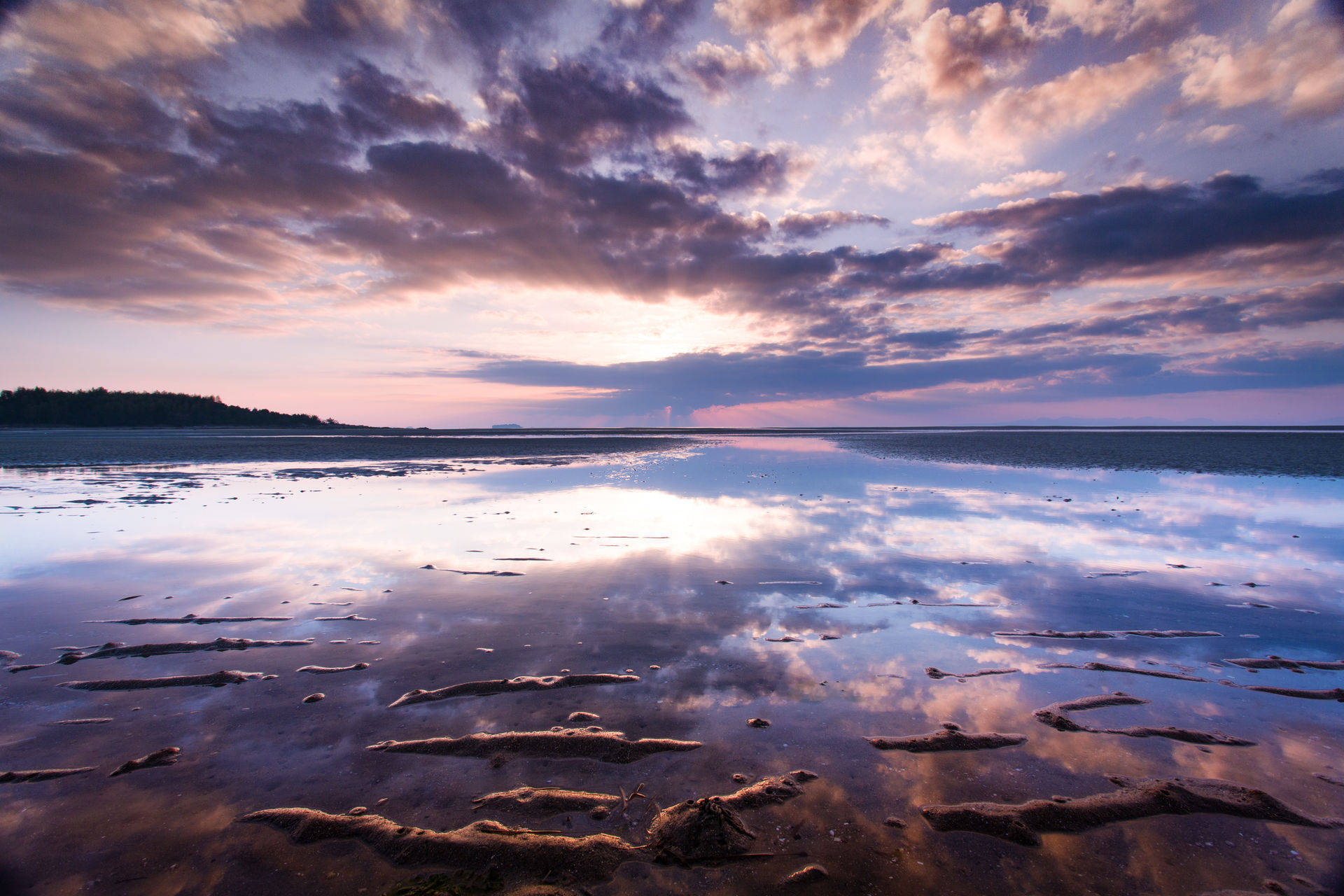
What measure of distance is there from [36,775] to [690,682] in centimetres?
500

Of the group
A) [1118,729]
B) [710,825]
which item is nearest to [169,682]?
[710,825]

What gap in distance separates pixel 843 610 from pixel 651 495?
1114 centimetres

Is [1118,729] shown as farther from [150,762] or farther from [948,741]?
[150,762]

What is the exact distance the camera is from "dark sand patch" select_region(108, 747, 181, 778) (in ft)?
13.0

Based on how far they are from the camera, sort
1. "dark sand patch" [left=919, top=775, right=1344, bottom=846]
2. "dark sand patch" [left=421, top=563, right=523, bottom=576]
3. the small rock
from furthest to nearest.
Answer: "dark sand patch" [left=421, top=563, right=523, bottom=576] → "dark sand patch" [left=919, top=775, right=1344, bottom=846] → the small rock

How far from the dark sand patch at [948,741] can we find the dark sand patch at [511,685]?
7.99 ft

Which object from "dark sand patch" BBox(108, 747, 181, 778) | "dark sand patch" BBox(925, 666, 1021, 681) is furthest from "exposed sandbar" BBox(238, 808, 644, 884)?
"dark sand patch" BBox(925, 666, 1021, 681)

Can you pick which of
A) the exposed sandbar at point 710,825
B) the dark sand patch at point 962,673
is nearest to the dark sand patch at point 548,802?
the exposed sandbar at point 710,825

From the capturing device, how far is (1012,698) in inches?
201

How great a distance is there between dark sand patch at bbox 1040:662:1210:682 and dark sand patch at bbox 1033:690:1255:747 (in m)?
0.63

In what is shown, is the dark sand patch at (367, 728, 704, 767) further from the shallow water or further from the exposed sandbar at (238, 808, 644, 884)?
the exposed sandbar at (238, 808, 644, 884)

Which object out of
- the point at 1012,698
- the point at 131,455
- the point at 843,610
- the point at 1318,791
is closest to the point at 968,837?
the point at 1012,698

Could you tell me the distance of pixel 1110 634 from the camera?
672 centimetres

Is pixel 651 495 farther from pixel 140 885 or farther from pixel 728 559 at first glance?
pixel 140 885
